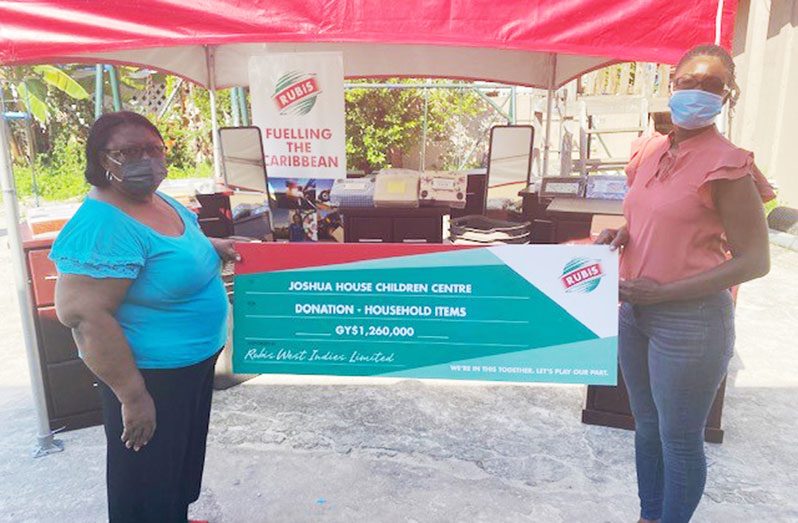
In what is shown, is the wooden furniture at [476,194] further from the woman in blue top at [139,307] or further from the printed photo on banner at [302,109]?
the woman in blue top at [139,307]

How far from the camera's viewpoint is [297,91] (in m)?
3.49

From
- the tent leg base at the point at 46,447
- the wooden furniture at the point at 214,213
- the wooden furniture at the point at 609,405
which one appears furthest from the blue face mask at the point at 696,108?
the tent leg base at the point at 46,447

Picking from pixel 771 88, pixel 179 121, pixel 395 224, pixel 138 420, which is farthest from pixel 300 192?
pixel 179 121

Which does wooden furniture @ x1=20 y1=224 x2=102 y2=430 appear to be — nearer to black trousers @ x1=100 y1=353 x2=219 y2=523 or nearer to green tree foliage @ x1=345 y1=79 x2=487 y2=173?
black trousers @ x1=100 y1=353 x2=219 y2=523

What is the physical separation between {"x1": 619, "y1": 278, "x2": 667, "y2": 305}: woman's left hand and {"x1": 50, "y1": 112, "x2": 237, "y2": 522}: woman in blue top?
1461mm

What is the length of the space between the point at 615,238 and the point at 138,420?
1819 mm

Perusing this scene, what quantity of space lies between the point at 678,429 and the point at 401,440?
1763 millimetres

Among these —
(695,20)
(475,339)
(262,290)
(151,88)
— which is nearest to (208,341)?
(262,290)

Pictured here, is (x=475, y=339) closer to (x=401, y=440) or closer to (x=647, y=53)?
(x=401, y=440)

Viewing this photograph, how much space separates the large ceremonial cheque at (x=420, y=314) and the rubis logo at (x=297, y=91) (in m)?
1.32

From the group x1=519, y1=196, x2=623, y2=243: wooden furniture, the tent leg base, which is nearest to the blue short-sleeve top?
the tent leg base

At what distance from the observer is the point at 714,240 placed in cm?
184

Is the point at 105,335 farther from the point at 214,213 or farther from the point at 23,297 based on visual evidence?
the point at 214,213

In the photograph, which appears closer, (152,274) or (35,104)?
(152,274)
